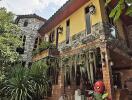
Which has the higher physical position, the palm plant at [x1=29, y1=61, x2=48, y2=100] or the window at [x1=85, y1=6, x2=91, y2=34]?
the window at [x1=85, y1=6, x2=91, y2=34]

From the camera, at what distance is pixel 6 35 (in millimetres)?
12273

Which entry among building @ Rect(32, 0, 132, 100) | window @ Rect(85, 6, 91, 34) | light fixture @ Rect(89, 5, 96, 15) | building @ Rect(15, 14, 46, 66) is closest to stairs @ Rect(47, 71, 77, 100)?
building @ Rect(32, 0, 132, 100)

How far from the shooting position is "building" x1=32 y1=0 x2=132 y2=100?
923 cm

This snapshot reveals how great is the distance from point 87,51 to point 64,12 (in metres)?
4.34

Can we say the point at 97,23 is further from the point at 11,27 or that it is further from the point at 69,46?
the point at 11,27

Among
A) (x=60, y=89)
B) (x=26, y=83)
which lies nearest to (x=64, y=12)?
(x=60, y=89)

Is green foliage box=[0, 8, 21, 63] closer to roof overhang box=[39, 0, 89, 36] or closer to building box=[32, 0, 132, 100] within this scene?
building box=[32, 0, 132, 100]

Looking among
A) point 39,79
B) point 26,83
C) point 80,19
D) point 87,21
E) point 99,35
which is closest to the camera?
point 99,35

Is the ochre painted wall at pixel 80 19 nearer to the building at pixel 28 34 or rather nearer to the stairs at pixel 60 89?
the stairs at pixel 60 89

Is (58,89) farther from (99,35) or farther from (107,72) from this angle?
(99,35)

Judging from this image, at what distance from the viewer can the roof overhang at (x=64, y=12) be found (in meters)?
11.4

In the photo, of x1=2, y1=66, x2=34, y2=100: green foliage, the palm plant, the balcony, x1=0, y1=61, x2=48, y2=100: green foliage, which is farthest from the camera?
the balcony

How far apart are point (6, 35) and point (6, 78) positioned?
3176mm

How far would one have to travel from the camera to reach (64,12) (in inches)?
500
